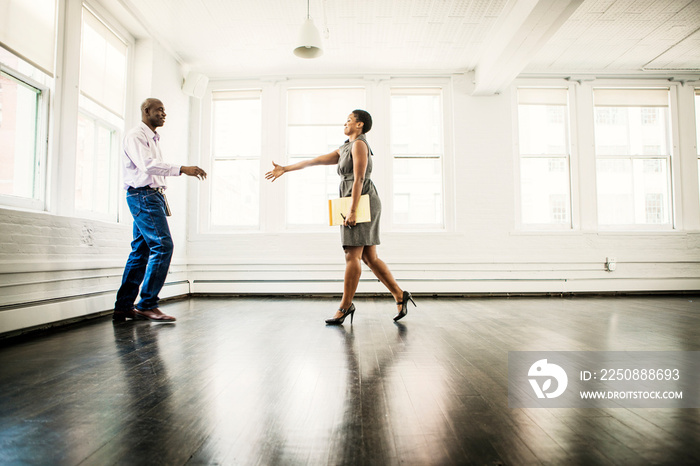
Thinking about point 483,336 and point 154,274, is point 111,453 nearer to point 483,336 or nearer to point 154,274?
point 483,336

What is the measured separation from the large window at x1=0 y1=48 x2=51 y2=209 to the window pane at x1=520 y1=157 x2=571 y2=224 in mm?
5119

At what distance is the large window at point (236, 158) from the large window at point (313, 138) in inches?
17.9

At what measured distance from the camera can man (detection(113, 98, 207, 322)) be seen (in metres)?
2.83

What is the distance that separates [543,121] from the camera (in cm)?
534

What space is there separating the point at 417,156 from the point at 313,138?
1404 mm

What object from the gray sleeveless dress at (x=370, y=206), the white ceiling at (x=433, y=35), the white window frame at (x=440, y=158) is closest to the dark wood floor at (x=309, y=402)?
the gray sleeveless dress at (x=370, y=206)

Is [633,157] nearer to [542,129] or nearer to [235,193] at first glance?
[542,129]

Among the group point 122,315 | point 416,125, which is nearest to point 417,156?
point 416,125

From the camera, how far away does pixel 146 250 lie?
2.96 metres

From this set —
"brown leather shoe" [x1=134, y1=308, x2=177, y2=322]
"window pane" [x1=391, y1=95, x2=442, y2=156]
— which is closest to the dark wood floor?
"brown leather shoe" [x1=134, y1=308, x2=177, y2=322]

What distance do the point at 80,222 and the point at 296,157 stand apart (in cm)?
272

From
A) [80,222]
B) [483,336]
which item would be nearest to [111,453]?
[483,336]

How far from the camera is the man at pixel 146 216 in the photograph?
9.29 feet

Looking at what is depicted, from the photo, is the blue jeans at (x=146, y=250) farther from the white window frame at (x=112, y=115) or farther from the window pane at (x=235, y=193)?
the window pane at (x=235, y=193)
